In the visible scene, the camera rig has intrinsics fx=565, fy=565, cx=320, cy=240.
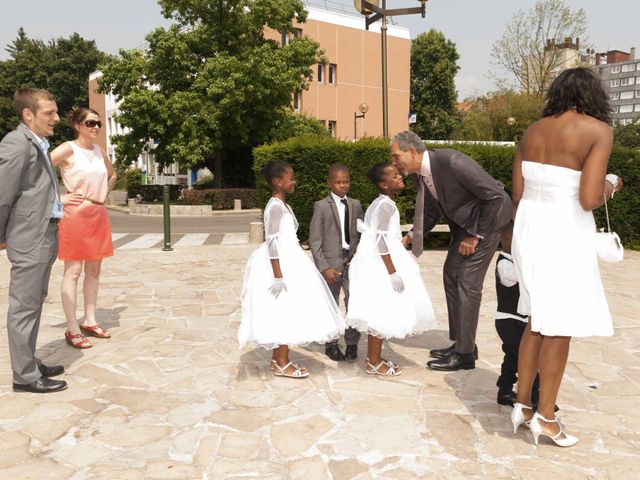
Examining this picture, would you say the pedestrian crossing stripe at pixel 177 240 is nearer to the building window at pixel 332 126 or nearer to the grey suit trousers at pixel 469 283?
the grey suit trousers at pixel 469 283

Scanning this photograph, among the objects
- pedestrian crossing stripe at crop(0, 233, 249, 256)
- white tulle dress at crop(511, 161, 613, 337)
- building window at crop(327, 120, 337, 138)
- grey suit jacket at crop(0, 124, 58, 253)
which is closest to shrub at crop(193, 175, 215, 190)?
building window at crop(327, 120, 337, 138)

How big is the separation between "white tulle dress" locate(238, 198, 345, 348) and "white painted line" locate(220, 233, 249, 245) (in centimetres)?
908

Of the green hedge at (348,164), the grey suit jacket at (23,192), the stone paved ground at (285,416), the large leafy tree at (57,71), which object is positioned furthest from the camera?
the large leafy tree at (57,71)

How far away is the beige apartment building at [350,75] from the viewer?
37625 millimetres

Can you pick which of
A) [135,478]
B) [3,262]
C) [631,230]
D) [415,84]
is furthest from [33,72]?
[135,478]

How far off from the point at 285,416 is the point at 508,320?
1.61 m

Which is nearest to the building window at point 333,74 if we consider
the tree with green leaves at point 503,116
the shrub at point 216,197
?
the tree with green leaves at point 503,116

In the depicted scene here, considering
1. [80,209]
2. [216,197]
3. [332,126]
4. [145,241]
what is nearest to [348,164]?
[145,241]

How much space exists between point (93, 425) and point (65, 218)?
2280 mm

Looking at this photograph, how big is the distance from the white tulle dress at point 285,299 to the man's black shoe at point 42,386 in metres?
1.37

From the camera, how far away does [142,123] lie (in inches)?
1016

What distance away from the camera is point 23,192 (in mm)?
3982

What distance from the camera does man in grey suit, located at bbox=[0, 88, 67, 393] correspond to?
3.90m

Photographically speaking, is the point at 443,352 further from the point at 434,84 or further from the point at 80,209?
the point at 434,84
